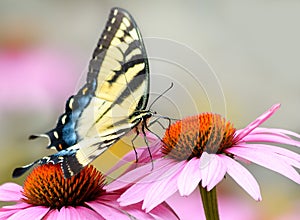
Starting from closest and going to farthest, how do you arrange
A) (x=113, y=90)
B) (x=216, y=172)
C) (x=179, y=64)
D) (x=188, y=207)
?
(x=216, y=172), (x=113, y=90), (x=179, y=64), (x=188, y=207)

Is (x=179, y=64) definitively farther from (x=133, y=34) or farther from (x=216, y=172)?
(x=216, y=172)

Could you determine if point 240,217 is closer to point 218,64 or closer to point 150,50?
point 150,50

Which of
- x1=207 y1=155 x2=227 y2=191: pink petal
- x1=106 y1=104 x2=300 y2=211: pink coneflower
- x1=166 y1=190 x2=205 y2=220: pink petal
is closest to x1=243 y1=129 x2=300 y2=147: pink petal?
x1=106 y1=104 x2=300 y2=211: pink coneflower

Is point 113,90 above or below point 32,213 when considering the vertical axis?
above

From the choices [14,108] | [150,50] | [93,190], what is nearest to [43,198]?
[93,190]

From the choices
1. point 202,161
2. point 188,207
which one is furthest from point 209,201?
point 188,207

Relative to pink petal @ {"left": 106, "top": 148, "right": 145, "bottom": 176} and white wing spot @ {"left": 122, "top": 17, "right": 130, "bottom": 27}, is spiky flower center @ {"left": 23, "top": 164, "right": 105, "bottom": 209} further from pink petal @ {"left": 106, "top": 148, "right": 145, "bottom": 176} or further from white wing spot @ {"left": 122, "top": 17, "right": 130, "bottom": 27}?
white wing spot @ {"left": 122, "top": 17, "right": 130, "bottom": 27}

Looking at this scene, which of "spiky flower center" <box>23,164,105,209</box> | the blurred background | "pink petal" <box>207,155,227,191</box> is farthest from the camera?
the blurred background
